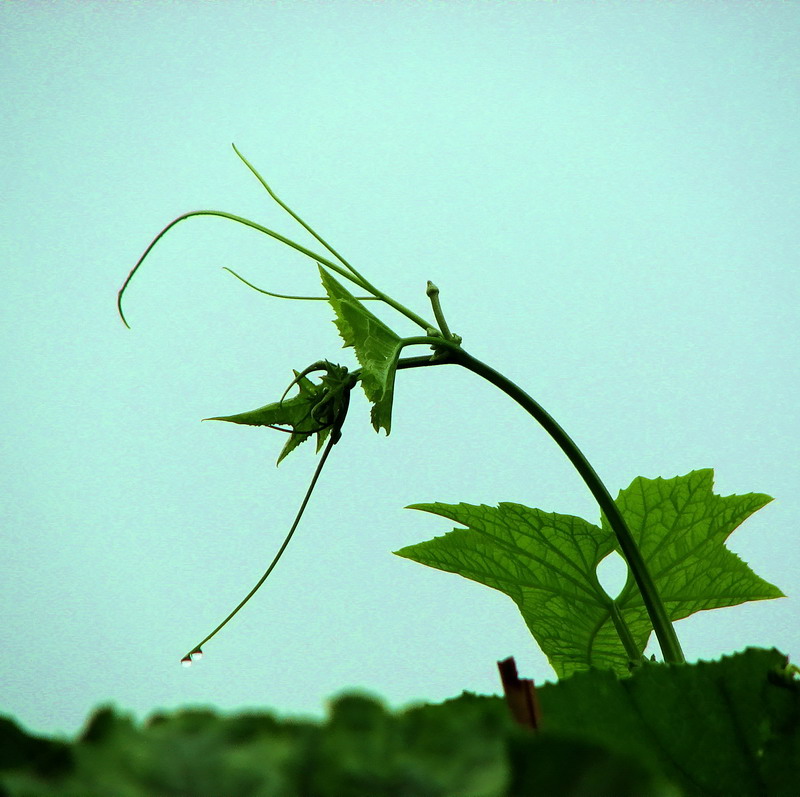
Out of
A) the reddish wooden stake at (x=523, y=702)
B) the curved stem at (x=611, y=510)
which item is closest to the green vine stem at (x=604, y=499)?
the curved stem at (x=611, y=510)

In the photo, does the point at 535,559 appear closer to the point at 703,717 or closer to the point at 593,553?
the point at 593,553

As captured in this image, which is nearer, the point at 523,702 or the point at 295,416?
the point at 523,702

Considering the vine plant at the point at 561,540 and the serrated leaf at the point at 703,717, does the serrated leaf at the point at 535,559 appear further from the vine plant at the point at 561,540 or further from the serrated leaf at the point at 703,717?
the serrated leaf at the point at 703,717

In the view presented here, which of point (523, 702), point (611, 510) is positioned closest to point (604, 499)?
point (611, 510)

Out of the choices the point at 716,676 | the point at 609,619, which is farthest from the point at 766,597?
the point at 716,676

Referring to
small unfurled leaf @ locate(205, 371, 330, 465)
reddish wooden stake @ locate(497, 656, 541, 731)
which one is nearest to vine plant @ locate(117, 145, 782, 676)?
small unfurled leaf @ locate(205, 371, 330, 465)

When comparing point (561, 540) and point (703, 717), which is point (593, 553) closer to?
point (561, 540)

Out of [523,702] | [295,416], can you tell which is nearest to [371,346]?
[295,416]
